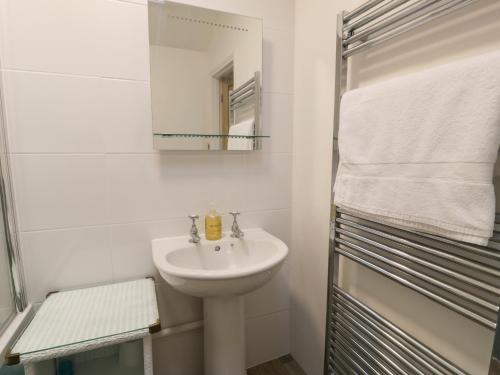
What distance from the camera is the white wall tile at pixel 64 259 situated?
105cm

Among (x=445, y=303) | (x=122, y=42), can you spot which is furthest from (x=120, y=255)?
(x=445, y=303)

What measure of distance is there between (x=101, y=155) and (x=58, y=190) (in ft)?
0.65

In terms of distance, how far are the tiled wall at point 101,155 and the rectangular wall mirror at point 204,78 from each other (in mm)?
52

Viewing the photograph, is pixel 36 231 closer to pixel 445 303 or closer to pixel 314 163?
pixel 314 163

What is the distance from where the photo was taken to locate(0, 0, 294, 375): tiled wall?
985 millimetres

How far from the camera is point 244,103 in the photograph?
1.27 m

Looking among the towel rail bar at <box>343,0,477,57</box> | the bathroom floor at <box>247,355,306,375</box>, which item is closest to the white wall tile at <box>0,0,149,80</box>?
the towel rail bar at <box>343,0,477,57</box>

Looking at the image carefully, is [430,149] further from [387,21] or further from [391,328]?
[391,328]

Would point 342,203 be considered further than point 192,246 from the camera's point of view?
No

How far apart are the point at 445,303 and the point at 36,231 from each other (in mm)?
1325

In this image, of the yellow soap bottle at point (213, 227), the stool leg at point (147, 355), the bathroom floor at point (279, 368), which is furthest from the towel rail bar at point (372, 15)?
the bathroom floor at point (279, 368)

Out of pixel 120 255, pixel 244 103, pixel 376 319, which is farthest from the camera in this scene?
pixel 244 103

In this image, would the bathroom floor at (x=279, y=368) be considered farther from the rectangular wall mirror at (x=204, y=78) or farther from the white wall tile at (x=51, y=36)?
the white wall tile at (x=51, y=36)

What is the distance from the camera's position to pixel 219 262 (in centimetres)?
123
